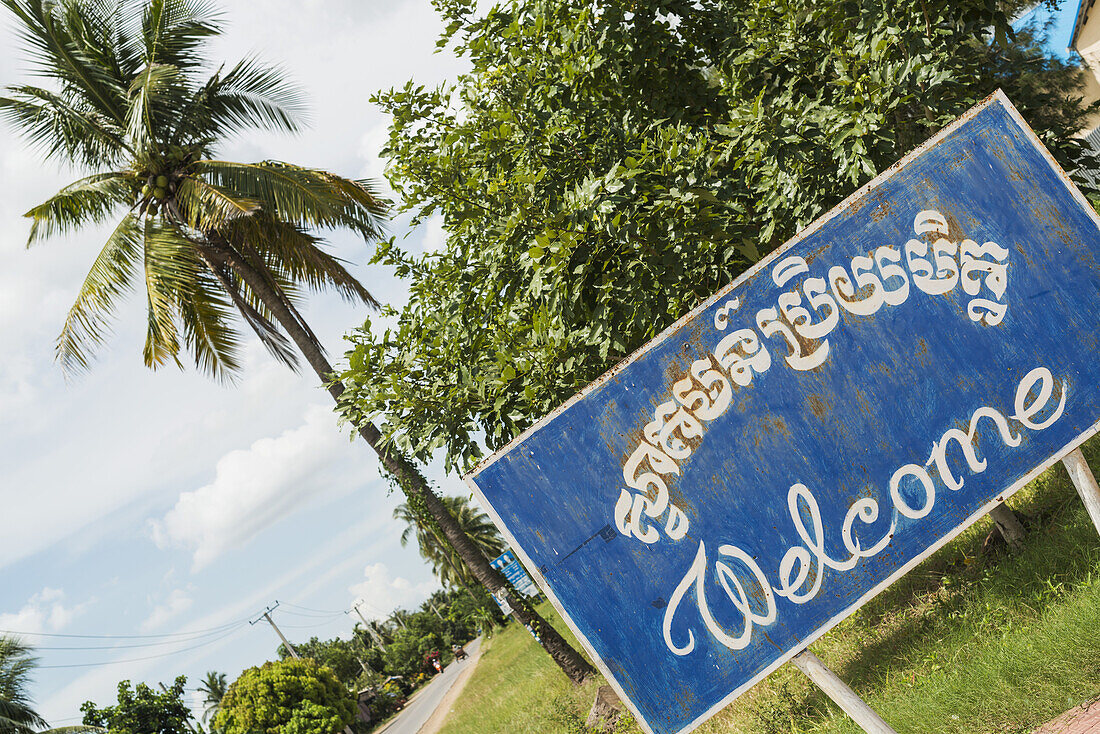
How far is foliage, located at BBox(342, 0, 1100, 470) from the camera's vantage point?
4.50 meters

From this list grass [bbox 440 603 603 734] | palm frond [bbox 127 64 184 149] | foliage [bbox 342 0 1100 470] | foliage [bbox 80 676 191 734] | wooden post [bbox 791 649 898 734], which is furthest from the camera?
foliage [bbox 80 676 191 734]

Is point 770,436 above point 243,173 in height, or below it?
below

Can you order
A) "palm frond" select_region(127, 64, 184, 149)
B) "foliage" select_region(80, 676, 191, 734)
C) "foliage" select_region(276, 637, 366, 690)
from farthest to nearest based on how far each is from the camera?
"foliage" select_region(276, 637, 366, 690) → "foliage" select_region(80, 676, 191, 734) → "palm frond" select_region(127, 64, 184, 149)

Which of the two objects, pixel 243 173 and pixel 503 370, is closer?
pixel 503 370

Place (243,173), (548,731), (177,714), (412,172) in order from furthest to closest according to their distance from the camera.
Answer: (177,714), (243,173), (548,731), (412,172)

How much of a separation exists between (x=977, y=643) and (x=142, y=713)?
82.2 ft

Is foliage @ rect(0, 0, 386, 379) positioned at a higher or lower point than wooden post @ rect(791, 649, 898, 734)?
higher

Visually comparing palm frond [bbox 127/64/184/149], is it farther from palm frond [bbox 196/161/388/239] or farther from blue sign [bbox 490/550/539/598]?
blue sign [bbox 490/550/539/598]

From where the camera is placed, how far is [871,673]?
514cm

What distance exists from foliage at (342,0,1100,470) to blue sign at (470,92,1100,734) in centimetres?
100

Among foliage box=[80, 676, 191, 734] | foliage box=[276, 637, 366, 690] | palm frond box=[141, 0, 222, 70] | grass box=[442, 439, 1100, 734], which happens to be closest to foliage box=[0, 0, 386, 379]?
palm frond box=[141, 0, 222, 70]

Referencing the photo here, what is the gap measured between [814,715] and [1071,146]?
399cm

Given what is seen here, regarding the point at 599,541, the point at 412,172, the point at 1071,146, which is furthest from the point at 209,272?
the point at 1071,146

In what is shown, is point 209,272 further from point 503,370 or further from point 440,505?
point 503,370
